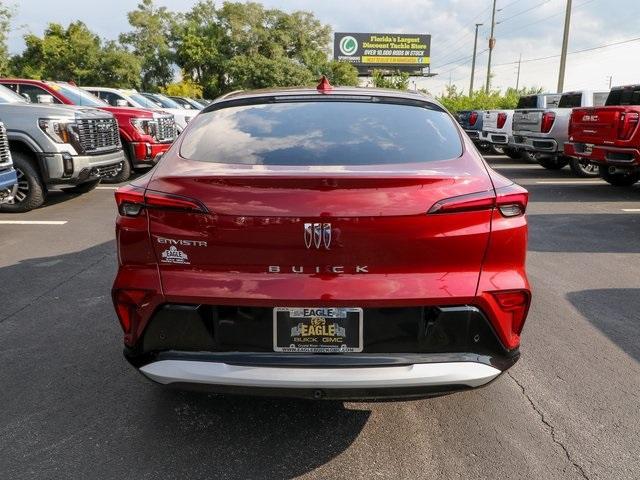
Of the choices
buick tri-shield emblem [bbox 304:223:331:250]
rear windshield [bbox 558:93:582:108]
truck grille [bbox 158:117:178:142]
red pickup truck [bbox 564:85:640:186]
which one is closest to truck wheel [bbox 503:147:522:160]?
rear windshield [bbox 558:93:582:108]

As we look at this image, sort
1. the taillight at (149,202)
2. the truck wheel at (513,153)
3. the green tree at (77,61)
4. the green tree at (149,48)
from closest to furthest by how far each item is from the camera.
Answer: the taillight at (149,202), the truck wheel at (513,153), the green tree at (77,61), the green tree at (149,48)

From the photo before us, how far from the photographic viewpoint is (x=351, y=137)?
3012 mm

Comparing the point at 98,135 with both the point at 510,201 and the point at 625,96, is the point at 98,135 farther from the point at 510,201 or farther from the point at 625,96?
the point at 625,96

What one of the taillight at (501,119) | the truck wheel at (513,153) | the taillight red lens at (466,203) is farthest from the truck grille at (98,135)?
the truck wheel at (513,153)

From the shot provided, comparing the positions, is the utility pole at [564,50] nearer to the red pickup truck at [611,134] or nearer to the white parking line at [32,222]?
the red pickup truck at [611,134]

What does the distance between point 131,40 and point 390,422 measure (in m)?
64.8

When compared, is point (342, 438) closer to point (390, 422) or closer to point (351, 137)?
point (390, 422)

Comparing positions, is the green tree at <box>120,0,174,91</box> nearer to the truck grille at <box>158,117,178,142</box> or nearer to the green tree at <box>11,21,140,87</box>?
the green tree at <box>11,21,140,87</box>

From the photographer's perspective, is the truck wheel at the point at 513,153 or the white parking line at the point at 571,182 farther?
the truck wheel at the point at 513,153

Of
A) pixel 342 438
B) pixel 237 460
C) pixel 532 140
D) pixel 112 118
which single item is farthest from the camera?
pixel 532 140

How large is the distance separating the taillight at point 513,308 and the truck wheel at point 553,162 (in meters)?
12.8

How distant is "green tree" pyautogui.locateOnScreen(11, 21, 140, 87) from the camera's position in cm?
4925

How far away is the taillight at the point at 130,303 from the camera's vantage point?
2609mm

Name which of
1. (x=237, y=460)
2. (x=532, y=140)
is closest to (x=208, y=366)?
(x=237, y=460)
